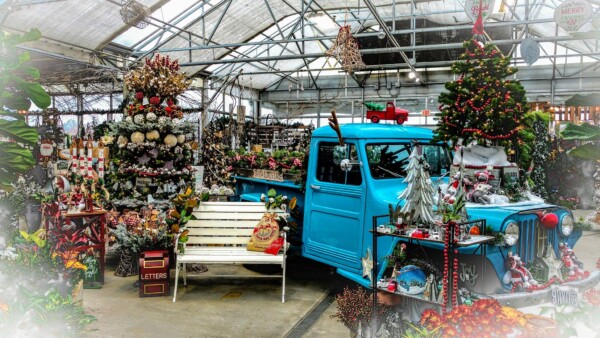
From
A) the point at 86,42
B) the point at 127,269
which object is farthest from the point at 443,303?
the point at 86,42

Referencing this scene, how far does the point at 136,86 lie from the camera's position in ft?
24.0

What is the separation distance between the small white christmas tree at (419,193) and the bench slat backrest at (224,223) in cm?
231

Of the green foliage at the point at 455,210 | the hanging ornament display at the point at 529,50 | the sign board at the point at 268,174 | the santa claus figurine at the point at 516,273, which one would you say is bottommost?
the santa claus figurine at the point at 516,273

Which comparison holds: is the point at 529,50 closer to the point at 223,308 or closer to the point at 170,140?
the point at 170,140

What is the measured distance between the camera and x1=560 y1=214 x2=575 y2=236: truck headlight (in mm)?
3902

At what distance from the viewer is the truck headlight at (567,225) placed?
390cm

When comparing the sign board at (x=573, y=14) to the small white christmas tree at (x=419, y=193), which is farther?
the sign board at (x=573, y=14)

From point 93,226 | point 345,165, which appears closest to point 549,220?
point 345,165

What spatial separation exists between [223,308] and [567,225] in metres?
3.30

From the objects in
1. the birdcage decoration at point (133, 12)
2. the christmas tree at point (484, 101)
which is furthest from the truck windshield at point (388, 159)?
the birdcage decoration at point (133, 12)

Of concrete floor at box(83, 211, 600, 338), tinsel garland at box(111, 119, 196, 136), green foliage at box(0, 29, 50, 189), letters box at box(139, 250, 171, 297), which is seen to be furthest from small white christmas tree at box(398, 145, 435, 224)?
tinsel garland at box(111, 119, 196, 136)

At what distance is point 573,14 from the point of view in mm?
5691

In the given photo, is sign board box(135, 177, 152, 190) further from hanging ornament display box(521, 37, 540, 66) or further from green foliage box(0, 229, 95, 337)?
hanging ornament display box(521, 37, 540, 66)

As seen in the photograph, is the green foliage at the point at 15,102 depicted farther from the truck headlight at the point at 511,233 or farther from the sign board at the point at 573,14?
the sign board at the point at 573,14
